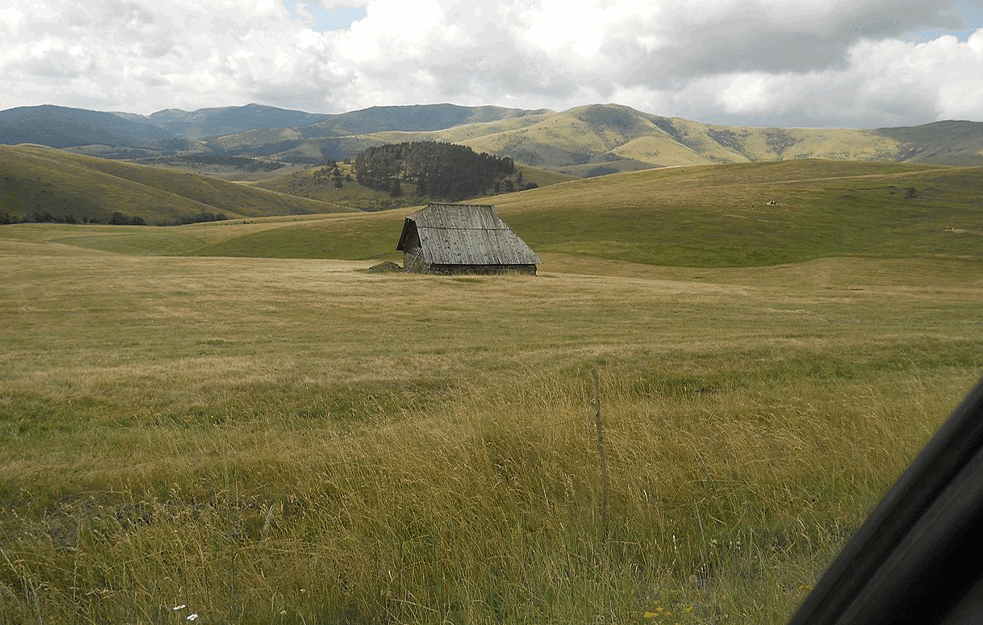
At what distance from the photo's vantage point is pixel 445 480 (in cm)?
543

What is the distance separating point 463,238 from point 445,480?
5065 cm

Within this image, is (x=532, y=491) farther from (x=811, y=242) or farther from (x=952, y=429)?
(x=811, y=242)

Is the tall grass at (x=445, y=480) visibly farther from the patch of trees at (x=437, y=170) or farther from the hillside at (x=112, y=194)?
the patch of trees at (x=437, y=170)

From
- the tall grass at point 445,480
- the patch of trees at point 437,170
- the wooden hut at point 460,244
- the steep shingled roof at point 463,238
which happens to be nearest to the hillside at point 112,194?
the patch of trees at point 437,170

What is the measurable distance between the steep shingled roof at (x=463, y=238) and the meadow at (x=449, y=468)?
32.7 meters

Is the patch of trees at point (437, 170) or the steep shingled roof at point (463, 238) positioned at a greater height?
the patch of trees at point (437, 170)

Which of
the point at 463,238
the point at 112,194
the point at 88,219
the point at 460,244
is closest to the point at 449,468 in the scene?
the point at 460,244

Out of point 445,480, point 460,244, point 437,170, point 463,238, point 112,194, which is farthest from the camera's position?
point 437,170

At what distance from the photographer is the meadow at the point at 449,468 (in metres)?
4.06

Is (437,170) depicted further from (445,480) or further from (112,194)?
(445,480)

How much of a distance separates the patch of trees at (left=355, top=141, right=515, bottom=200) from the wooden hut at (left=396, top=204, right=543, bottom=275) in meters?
122

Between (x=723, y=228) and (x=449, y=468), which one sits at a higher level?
(x=723, y=228)

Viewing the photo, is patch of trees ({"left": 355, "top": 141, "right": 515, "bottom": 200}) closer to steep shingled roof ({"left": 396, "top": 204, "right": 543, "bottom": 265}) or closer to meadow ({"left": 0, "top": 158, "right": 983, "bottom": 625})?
steep shingled roof ({"left": 396, "top": 204, "right": 543, "bottom": 265})

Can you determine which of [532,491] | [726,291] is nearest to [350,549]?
[532,491]
